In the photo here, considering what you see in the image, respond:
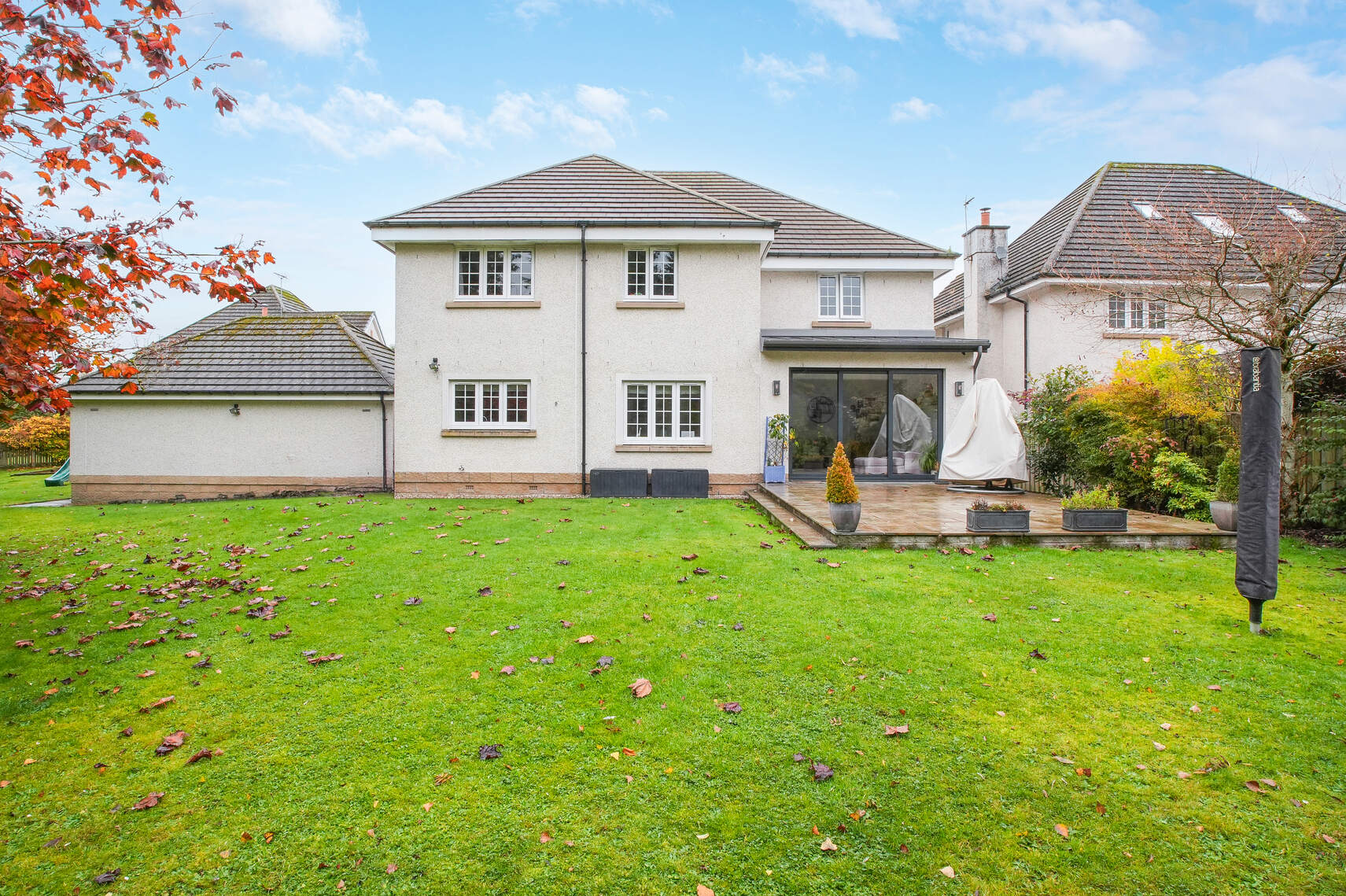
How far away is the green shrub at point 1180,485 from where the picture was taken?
10828mm

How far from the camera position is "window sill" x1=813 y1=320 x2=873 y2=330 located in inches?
658

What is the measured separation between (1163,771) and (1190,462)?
10.1 metres

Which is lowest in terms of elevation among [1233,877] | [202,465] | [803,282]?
[1233,877]

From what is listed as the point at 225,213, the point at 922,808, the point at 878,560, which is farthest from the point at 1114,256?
the point at 225,213

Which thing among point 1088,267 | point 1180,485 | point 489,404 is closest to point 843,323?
point 1088,267

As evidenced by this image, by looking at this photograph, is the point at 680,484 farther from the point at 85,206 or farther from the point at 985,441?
the point at 85,206

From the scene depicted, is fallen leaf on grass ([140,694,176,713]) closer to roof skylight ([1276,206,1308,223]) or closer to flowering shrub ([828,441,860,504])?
flowering shrub ([828,441,860,504])

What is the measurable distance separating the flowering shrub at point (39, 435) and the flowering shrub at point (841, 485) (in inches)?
1361

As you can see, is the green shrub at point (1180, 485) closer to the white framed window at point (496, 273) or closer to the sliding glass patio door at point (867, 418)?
the sliding glass patio door at point (867, 418)

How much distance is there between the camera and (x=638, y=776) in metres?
3.56

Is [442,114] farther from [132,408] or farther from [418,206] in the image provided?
[132,408]

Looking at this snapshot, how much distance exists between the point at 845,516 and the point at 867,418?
782cm

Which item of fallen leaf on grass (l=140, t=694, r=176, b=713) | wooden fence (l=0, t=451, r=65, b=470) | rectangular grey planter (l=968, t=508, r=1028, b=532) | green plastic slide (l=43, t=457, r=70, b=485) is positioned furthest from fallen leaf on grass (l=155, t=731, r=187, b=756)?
wooden fence (l=0, t=451, r=65, b=470)

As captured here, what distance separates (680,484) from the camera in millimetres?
14727
